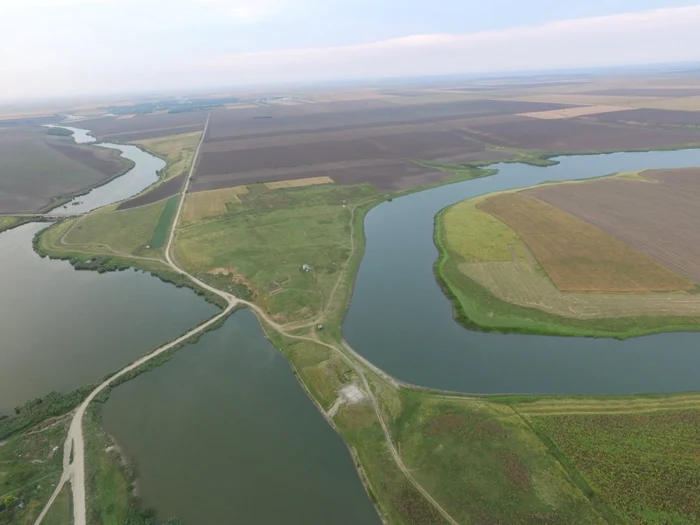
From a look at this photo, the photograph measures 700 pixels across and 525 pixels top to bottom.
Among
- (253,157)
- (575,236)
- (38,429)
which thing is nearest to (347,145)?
(253,157)

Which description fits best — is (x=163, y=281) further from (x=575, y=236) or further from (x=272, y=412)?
(x=575, y=236)

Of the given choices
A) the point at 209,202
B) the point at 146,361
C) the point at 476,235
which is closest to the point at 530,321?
the point at 476,235

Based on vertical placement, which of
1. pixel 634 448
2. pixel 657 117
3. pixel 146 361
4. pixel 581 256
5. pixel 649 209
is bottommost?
pixel 146 361

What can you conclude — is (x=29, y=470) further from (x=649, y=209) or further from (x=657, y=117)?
(x=657, y=117)

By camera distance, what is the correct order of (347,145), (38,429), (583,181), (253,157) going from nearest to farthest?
(38,429), (583,181), (253,157), (347,145)

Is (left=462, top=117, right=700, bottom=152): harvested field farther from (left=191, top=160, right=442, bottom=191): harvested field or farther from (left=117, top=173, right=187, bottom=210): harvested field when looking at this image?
(left=117, top=173, right=187, bottom=210): harvested field

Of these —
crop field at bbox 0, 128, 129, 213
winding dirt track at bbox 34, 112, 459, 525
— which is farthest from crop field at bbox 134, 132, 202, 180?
winding dirt track at bbox 34, 112, 459, 525
